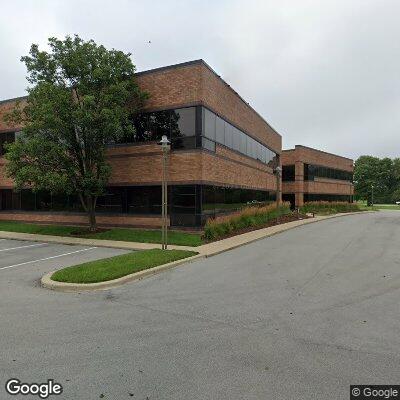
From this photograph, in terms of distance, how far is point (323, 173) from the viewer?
167ft

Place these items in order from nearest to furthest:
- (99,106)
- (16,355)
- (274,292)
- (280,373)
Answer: (280,373) < (16,355) < (274,292) < (99,106)

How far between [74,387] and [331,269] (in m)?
8.91

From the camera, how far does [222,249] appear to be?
1490 centimetres

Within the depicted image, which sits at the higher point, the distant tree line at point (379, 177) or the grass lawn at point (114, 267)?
the distant tree line at point (379, 177)

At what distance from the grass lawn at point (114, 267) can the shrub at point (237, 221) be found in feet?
17.0

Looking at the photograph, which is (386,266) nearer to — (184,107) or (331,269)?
(331,269)

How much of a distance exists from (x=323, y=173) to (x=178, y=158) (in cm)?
3662

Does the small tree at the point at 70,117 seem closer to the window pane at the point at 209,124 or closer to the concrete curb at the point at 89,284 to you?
the window pane at the point at 209,124

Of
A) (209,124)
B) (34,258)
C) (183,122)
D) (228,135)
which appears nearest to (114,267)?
(34,258)

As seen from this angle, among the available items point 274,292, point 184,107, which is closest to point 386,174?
point 184,107

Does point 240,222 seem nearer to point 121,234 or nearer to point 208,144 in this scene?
point 208,144

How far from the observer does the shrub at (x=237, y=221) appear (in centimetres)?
1800

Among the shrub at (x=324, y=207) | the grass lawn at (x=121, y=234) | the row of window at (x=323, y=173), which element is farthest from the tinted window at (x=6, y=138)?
the row of window at (x=323, y=173)

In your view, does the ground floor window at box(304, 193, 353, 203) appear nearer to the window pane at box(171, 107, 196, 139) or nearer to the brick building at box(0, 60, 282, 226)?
the brick building at box(0, 60, 282, 226)
